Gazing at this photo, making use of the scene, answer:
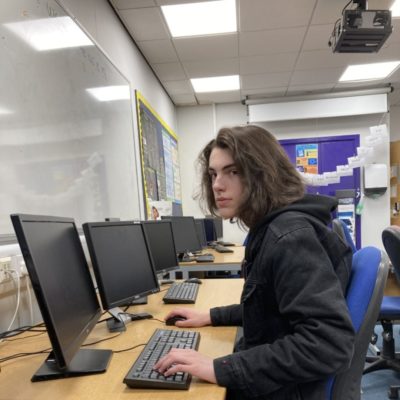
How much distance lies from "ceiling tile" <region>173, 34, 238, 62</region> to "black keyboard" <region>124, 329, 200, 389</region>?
3116 mm

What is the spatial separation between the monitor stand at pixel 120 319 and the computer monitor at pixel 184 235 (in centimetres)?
138

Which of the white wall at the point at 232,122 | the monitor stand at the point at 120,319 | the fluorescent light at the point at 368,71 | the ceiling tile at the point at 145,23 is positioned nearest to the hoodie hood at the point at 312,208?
the monitor stand at the point at 120,319

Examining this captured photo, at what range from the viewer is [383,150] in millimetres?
5375

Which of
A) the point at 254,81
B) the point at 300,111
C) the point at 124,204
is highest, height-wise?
the point at 254,81

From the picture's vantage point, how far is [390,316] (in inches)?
75.9

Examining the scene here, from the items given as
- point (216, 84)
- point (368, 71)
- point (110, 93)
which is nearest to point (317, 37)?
point (368, 71)

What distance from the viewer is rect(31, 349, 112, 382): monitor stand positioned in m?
0.86

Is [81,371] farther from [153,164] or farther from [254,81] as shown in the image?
[254,81]

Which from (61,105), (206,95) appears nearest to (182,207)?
(206,95)

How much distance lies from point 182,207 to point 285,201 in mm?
4712

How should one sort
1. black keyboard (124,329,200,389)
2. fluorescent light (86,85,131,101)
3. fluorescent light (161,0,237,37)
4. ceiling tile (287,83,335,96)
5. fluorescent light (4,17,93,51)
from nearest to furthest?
1. black keyboard (124,329,200,389)
2. fluorescent light (4,17,93,51)
3. fluorescent light (86,85,131,101)
4. fluorescent light (161,0,237,37)
5. ceiling tile (287,83,335,96)

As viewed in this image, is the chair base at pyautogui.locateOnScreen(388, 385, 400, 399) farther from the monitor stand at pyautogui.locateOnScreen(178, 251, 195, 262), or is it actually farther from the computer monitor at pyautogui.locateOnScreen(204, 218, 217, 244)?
the computer monitor at pyautogui.locateOnScreen(204, 218, 217, 244)

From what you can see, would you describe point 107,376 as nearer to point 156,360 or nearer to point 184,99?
point 156,360

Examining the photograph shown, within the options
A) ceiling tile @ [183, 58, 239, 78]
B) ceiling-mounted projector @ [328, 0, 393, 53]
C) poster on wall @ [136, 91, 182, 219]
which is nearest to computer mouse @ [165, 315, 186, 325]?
poster on wall @ [136, 91, 182, 219]
